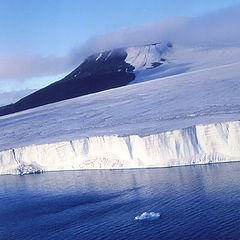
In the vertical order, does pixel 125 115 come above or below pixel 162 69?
below

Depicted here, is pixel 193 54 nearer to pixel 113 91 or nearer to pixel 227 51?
pixel 227 51

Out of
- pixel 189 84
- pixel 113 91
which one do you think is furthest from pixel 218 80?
pixel 113 91

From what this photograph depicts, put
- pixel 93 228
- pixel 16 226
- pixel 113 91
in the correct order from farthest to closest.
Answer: pixel 113 91 < pixel 16 226 < pixel 93 228

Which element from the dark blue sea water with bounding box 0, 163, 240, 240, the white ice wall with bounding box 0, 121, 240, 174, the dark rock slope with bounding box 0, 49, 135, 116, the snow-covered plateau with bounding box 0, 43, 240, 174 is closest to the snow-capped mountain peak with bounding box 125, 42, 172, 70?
the dark rock slope with bounding box 0, 49, 135, 116

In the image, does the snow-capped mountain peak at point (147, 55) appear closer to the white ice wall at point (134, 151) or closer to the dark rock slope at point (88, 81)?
the dark rock slope at point (88, 81)

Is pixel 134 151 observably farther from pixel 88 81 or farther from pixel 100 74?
pixel 100 74
